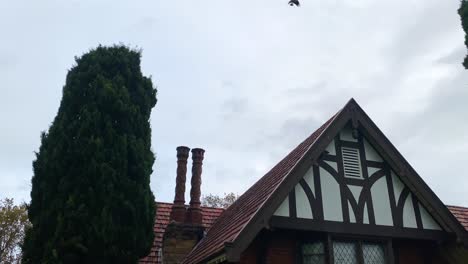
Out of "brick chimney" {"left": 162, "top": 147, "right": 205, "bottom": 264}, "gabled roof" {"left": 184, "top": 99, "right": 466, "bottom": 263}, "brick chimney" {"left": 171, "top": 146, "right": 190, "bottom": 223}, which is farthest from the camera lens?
"brick chimney" {"left": 171, "top": 146, "right": 190, "bottom": 223}

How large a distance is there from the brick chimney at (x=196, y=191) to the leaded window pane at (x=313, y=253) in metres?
4.40

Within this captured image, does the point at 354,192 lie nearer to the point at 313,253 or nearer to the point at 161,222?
the point at 313,253

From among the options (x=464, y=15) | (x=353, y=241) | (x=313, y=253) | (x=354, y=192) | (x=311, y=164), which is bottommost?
(x=313, y=253)

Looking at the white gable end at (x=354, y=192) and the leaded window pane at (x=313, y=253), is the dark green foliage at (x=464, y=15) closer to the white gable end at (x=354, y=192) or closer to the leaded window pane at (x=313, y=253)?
the white gable end at (x=354, y=192)

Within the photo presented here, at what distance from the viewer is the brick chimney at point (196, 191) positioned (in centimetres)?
1320

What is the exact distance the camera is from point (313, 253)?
30.8ft

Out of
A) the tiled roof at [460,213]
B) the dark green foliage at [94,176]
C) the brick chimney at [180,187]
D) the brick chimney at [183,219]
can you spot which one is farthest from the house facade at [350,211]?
the tiled roof at [460,213]

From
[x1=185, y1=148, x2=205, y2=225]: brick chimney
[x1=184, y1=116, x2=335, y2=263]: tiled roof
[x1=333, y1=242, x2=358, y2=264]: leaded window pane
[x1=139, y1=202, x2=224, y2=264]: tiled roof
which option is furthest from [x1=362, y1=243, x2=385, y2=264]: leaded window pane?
[x1=139, y1=202, x2=224, y2=264]: tiled roof

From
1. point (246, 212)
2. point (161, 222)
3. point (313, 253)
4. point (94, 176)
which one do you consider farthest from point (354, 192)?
point (161, 222)

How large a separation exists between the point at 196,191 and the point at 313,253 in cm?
514

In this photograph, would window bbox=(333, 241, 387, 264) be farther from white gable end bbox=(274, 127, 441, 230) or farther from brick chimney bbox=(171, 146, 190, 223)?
brick chimney bbox=(171, 146, 190, 223)

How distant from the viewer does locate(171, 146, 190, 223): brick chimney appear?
13.1m

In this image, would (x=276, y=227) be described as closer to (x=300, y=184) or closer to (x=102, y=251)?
(x=300, y=184)

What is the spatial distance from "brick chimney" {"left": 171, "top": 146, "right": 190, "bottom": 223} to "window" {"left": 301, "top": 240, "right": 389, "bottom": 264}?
4594 mm
